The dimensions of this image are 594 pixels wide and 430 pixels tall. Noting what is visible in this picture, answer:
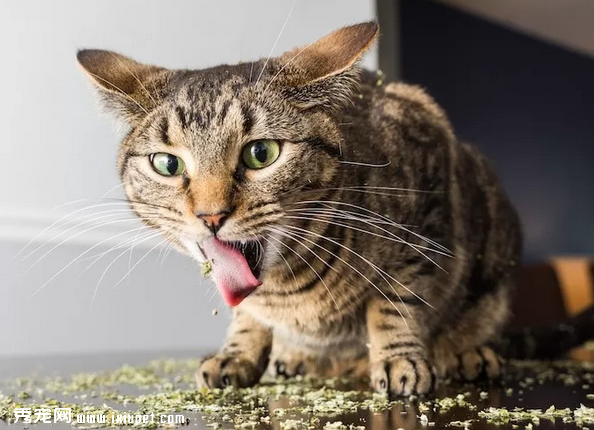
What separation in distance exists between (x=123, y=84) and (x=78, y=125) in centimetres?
31

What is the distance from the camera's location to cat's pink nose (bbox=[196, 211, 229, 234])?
2.93ft

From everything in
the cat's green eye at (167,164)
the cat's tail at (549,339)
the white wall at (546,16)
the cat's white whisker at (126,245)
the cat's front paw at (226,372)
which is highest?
the white wall at (546,16)

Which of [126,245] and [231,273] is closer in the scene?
[231,273]

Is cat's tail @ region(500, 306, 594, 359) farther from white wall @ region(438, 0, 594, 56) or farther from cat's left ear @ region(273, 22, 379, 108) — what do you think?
white wall @ region(438, 0, 594, 56)

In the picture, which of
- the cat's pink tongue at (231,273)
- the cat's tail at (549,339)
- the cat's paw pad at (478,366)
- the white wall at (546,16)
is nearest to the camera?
the cat's pink tongue at (231,273)

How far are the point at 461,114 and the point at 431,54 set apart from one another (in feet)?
1.21

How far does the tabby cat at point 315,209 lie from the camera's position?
0.94m

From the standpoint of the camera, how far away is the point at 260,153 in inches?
37.9

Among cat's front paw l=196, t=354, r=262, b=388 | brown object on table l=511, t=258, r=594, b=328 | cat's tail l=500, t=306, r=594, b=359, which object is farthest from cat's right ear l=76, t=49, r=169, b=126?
brown object on table l=511, t=258, r=594, b=328

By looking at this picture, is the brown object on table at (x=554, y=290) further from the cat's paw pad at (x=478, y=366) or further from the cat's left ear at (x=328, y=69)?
the cat's left ear at (x=328, y=69)

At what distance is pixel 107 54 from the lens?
1.10 meters

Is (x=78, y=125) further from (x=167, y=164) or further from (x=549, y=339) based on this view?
(x=549, y=339)

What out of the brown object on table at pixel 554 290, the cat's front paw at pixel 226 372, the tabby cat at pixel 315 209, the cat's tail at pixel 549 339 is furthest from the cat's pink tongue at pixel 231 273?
the brown object on table at pixel 554 290

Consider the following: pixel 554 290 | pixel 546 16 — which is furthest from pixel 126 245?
pixel 546 16
